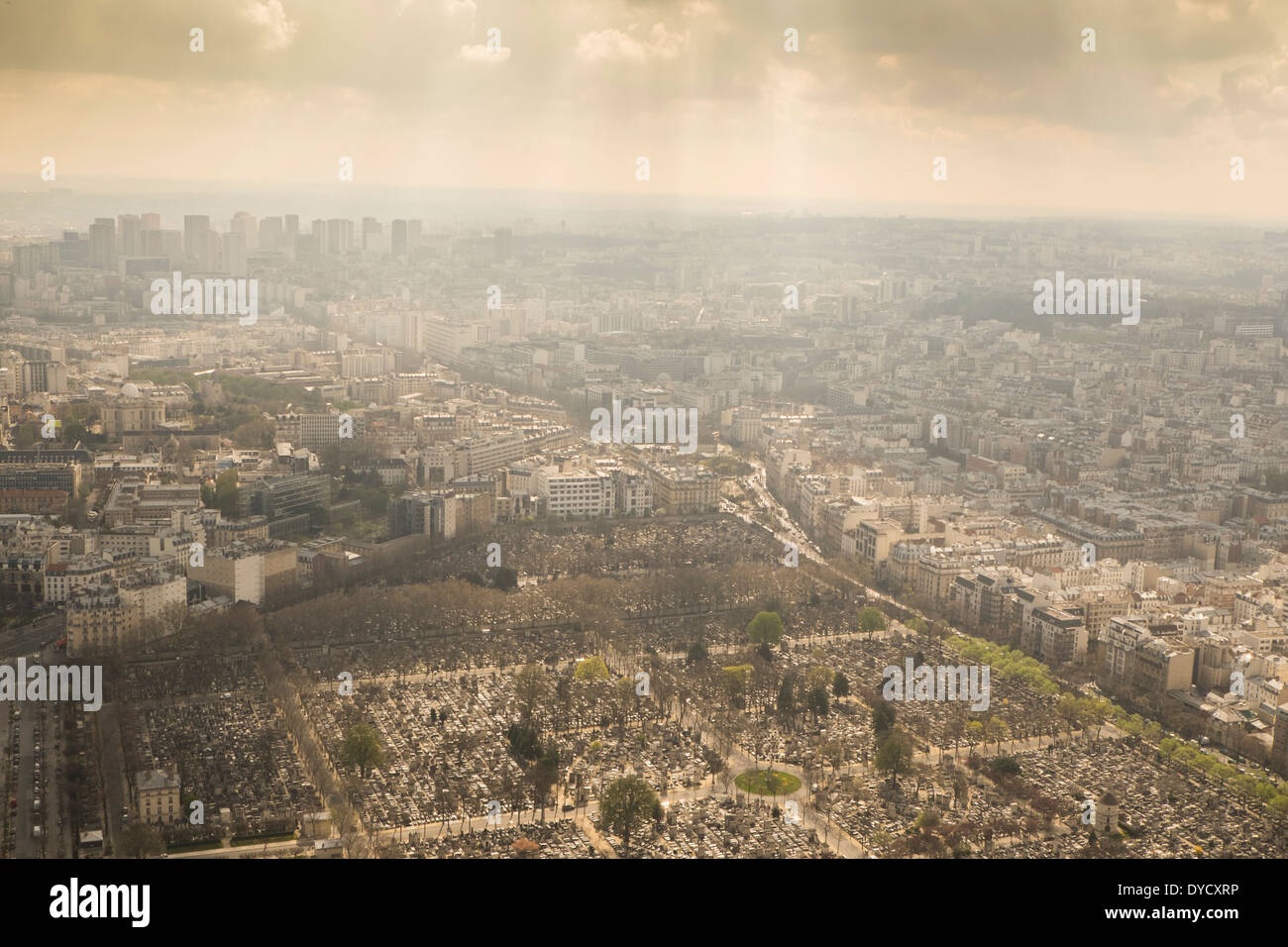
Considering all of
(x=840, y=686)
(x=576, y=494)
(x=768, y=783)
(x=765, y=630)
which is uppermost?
(x=576, y=494)

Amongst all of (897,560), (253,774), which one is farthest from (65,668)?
(897,560)

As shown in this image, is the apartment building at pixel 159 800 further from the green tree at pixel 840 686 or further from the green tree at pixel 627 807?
the green tree at pixel 840 686

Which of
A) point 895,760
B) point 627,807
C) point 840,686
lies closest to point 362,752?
point 627,807

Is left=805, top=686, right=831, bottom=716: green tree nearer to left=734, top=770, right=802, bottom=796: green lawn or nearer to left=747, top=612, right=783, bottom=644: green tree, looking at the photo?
left=734, top=770, right=802, bottom=796: green lawn

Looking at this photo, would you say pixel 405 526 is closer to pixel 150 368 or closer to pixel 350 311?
pixel 150 368

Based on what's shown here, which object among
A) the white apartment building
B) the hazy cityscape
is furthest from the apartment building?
the white apartment building

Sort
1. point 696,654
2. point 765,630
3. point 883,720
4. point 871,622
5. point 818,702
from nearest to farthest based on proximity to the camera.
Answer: point 883,720
point 818,702
point 696,654
point 765,630
point 871,622

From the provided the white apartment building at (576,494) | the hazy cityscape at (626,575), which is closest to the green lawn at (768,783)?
the hazy cityscape at (626,575)

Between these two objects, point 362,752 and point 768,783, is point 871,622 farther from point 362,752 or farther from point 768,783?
point 362,752
